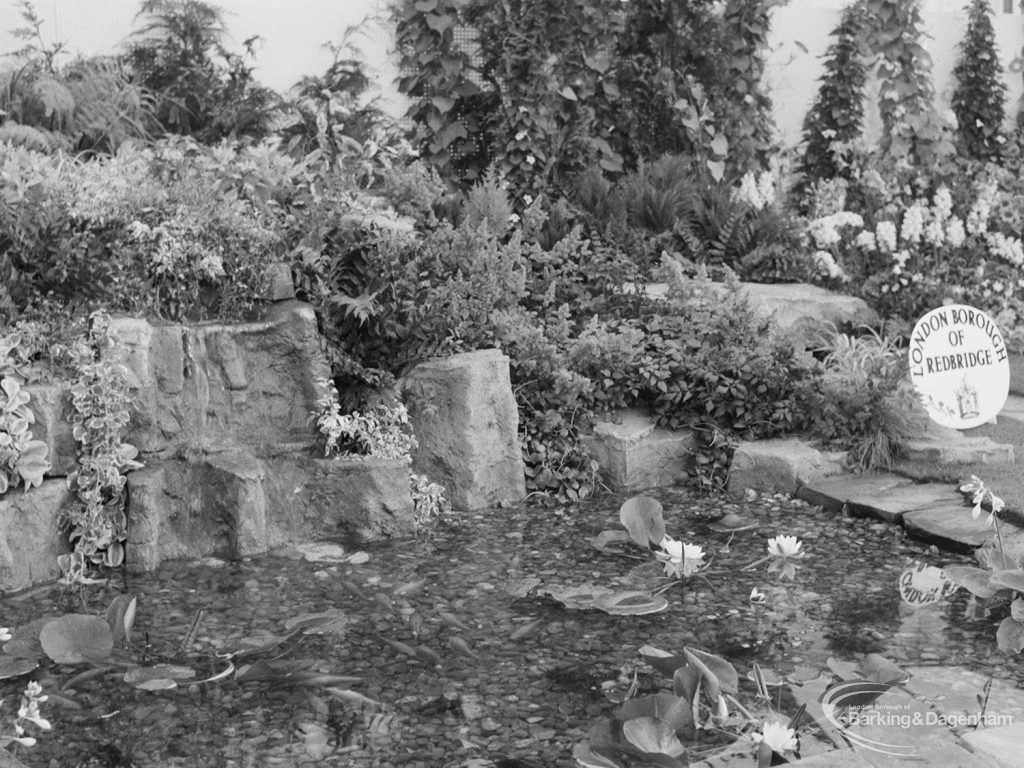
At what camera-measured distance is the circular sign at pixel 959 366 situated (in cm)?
559

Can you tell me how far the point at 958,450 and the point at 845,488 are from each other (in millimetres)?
671

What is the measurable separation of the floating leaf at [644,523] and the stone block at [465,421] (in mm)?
1104

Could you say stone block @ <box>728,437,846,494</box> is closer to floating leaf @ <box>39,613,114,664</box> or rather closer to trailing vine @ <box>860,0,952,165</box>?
floating leaf @ <box>39,613,114,664</box>

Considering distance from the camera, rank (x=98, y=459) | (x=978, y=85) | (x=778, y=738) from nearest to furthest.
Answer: (x=778, y=738) → (x=98, y=459) → (x=978, y=85)

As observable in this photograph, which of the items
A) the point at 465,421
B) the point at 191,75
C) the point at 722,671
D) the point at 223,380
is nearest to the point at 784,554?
the point at 722,671

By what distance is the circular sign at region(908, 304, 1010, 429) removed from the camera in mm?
5594

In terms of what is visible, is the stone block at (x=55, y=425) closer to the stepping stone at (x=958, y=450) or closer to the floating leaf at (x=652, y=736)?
the floating leaf at (x=652, y=736)

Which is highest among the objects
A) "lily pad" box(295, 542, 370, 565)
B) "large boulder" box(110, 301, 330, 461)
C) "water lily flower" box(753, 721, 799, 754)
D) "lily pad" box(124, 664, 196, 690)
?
"large boulder" box(110, 301, 330, 461)

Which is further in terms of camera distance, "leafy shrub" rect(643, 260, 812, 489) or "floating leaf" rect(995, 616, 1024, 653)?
"leafy shrub" rect(643, 260, 812, 489)

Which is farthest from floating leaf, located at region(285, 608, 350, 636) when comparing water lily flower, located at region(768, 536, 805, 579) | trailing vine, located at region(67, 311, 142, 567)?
water lily flower, located at region(768, 536, 805, 579)

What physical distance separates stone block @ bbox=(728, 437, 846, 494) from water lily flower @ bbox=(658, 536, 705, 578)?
139 centimetres

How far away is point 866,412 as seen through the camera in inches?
240

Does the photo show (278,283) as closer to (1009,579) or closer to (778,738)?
(1009,579)

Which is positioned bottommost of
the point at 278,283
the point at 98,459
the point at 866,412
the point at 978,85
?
the point at 866,412
